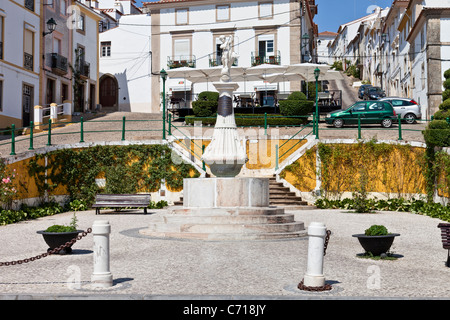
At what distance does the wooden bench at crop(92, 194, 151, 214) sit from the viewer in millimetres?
16605

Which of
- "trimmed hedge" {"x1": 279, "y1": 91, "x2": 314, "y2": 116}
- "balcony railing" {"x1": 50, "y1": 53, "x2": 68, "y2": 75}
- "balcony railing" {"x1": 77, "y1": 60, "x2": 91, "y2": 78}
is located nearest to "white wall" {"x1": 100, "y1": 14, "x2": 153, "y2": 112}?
"balcony railing" {"x1": 77, "y1": 60, "x2": 91, "y2": 78}

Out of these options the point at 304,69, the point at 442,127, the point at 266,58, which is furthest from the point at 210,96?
the point at 442,127

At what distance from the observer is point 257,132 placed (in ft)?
70.8

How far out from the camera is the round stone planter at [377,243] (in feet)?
29.6

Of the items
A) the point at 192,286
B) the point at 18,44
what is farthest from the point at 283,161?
the point at 18,44

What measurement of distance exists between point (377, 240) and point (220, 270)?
9.30 feet

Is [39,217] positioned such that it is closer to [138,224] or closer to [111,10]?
[138,224]

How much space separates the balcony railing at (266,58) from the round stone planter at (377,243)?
32076mm

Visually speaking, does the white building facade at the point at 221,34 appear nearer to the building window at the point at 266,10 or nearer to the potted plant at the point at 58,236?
the building window at the point at 266,10

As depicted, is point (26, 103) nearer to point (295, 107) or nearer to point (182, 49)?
point (295, 107)

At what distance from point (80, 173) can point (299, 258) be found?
12.2m

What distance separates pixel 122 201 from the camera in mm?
16734

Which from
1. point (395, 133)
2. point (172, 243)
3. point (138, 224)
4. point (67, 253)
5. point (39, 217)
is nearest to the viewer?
point (67, 253)
